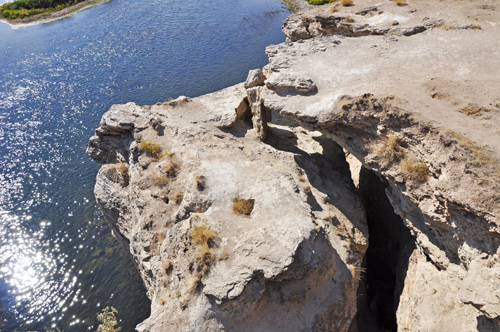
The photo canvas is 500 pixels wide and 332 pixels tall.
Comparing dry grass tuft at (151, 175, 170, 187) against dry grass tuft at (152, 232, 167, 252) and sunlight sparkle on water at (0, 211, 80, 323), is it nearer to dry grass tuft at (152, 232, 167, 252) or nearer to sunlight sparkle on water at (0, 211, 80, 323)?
dry grass tuft at (152, 232, 167, 252)

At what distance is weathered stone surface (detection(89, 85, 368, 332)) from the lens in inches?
382

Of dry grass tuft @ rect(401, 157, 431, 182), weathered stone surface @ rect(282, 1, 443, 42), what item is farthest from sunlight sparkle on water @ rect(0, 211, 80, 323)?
weathered stone surface @ rect(282, 1, 443, 42)

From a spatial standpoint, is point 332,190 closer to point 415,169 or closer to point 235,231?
point 415,169

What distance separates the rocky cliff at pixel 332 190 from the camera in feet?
32.0

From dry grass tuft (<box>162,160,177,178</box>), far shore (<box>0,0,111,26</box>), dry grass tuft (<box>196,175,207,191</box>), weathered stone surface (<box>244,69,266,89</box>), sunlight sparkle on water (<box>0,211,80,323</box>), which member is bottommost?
sunlight sparkle on water (<box>0,211,80,323</box>)

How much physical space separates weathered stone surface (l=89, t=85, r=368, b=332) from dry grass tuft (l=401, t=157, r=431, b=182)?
A: 3.67 meters

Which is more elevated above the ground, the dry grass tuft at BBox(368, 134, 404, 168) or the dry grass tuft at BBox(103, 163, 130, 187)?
the dry grass tuft at BBox(368, 134, 404, 168)

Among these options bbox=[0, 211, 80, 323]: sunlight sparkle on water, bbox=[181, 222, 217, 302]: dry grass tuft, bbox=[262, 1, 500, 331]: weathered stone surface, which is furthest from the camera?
bbox=[0, 211, 80, 323]: sunlight sparkle on water

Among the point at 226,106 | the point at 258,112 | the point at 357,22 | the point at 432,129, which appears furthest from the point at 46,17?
the point at 432,129

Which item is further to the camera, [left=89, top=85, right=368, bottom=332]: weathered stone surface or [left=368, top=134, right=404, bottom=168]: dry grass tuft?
[left=368, top=134, right=404, bottom=168]: dry grass tuft

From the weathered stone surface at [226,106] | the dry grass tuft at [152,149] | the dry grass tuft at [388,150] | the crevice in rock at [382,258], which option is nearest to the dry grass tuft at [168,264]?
the dry grass tuft at [152,149]

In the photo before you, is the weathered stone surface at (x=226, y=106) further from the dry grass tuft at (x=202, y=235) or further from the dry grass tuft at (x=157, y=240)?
the dry grass tuft at (x=202, y=235)

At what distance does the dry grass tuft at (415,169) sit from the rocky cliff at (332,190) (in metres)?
0.05

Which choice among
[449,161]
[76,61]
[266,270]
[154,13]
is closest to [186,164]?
[266,270]
